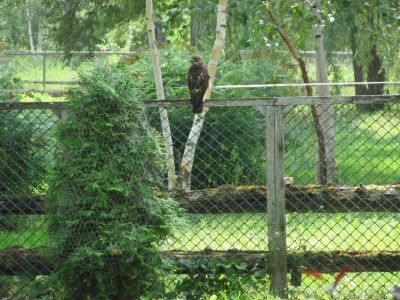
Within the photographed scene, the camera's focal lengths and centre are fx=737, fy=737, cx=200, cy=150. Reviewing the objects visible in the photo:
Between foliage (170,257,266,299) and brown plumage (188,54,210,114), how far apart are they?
3.59 feet

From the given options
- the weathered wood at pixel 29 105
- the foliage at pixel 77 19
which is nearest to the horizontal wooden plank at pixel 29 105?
the weathered wood at pixel 29 105

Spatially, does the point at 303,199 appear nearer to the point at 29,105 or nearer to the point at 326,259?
the point at 326,259

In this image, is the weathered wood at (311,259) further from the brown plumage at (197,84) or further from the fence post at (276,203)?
the brown plumage at (197,84)

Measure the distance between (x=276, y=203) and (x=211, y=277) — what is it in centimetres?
68

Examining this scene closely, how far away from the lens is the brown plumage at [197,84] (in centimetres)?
538

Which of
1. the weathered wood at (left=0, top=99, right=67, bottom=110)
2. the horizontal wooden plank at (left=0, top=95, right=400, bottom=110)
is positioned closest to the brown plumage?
the horizontal wooden plank at (left=0, top=95, right=400, bottom=110)

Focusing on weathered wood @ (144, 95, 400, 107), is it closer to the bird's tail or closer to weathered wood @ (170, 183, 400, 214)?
the bird's tail

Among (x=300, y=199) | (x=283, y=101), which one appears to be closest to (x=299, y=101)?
(x=283, y=101)

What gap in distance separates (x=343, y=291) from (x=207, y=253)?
1.10 m

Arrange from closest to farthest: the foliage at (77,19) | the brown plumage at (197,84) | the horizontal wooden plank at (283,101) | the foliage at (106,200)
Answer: the foliage at (106,200) < the horizontal wooden plank at (283,101) < the brown plumage at (197,84) < the foliage at (77,19)

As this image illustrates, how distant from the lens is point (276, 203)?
5148 mm

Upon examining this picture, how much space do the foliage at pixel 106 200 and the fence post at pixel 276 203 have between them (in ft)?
2.35

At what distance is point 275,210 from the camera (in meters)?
5.16

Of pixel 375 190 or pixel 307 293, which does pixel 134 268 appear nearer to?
pixel 307 293
